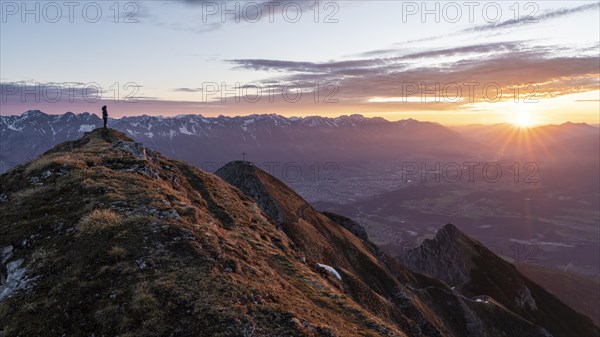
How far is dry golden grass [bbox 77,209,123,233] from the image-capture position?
21.2 metres

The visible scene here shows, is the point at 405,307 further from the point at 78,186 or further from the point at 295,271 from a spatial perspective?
the point at 78,186

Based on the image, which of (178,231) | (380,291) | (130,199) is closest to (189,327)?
(178,231)

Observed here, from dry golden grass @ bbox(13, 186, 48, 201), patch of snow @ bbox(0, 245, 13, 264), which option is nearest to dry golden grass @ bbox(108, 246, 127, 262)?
patch of snow @ bbox(0, 245, 13, 264)

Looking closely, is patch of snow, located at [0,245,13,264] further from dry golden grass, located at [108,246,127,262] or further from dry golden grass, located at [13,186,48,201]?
dry golden grass, located at [108,246,127,262]

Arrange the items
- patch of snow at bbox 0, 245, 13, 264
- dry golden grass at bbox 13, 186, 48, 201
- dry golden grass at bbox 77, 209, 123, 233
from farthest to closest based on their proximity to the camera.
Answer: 1. dry golden grass at bbox 13, 186, 48, 201
2. dry golden grass at bbox 77, 209, 123, 233
3. patch of snow at bbox 0, 245, 13, 264

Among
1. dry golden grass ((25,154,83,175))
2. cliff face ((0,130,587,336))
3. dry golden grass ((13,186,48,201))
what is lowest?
cliff face ((0,130,587,336))

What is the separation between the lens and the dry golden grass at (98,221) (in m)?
21.2

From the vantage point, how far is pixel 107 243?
20.1 meters

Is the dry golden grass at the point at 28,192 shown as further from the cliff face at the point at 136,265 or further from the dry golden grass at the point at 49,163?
the dry golden grass at the point at 49,163

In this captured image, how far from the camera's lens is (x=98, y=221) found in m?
21.7

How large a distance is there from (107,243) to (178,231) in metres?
3.98

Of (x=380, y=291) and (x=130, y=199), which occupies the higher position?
(x=130, y=199)

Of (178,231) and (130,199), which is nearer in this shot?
(178,231)

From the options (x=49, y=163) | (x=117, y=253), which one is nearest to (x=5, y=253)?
(x=117, y=253)
